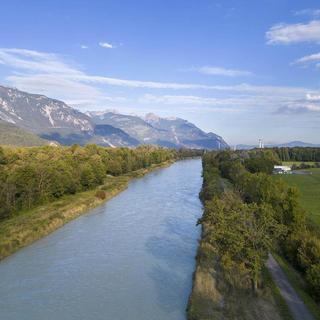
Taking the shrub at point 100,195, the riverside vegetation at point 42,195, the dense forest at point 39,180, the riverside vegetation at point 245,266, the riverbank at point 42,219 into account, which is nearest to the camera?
the riverside vegetation at point 245,266

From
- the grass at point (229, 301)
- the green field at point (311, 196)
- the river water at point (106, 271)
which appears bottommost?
the river water at point (106, 271)

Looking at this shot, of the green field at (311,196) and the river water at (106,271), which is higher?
the green field at (311,196)

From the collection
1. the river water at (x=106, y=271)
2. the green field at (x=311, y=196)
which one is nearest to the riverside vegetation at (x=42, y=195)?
the river water at (x=106, y=271)

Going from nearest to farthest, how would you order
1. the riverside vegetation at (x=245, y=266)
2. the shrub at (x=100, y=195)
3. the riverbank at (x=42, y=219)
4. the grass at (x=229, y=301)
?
the grass at (x=229, y=301) < the riverside vegetation at (x=245, y=266) < the riverbank at (x=42, y=219) < the shrub at (x=100, y=195)

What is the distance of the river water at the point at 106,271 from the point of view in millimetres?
27984

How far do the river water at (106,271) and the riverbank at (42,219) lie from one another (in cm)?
113

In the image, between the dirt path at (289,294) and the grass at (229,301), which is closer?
the dirt path at (289,294)

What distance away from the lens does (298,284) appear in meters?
30.3

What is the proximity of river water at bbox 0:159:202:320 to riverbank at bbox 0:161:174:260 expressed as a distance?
1.13 metres

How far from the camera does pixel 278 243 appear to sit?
1582 inches

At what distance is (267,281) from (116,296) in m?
10.9

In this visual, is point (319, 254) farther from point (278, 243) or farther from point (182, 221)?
point (182, 221)

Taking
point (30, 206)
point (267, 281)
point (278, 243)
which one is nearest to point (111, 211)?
point (30, 206)

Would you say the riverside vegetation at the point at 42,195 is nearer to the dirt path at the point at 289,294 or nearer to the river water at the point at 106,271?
the river water at the point at 106,271
